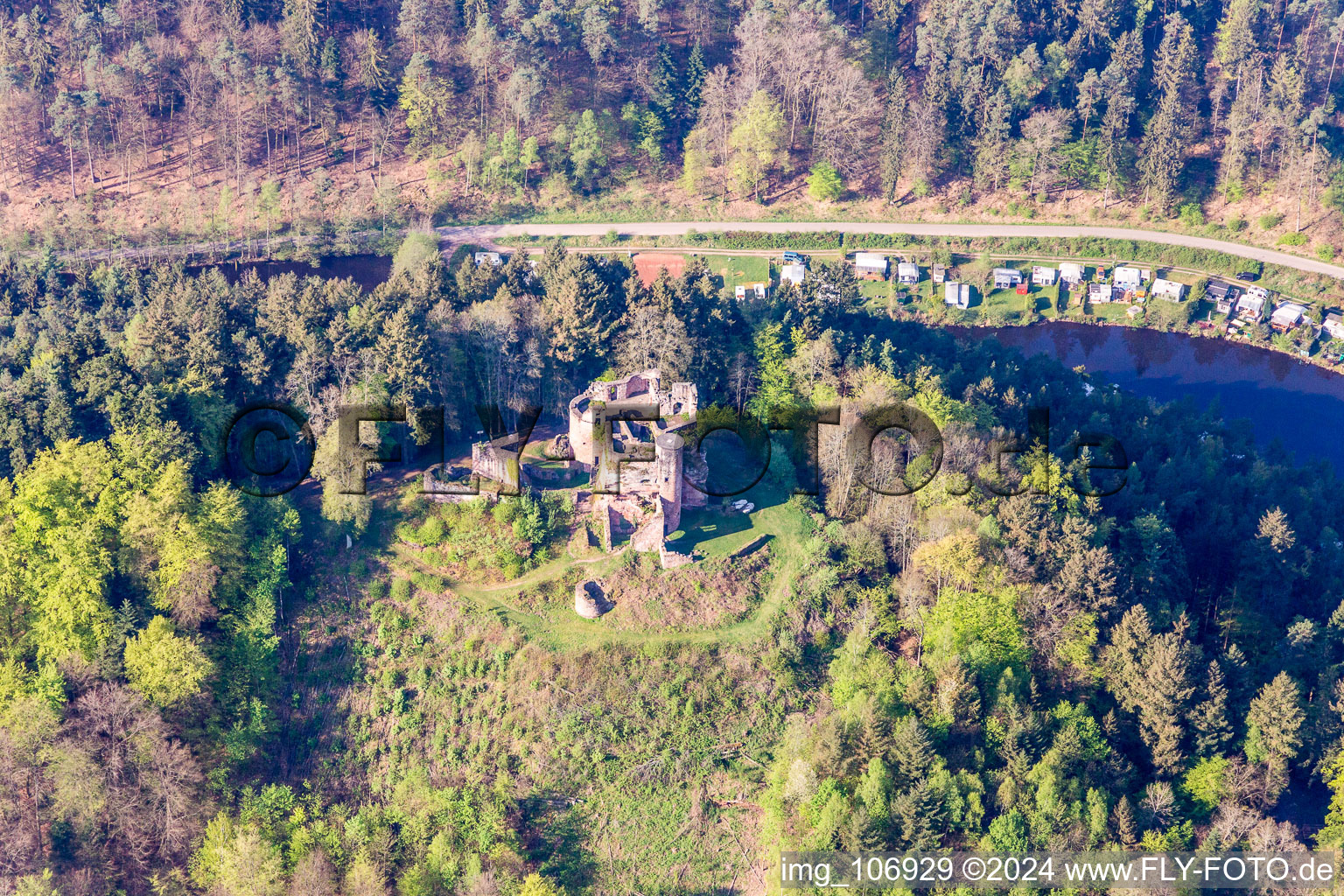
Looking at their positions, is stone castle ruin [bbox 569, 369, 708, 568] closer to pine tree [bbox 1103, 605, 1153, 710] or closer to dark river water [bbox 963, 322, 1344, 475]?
pine tree [bbox 1103, 605, 1153, 710]

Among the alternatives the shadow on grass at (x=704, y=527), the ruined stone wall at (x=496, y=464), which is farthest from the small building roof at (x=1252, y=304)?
the ruined stone wall at (x=496, y=464)

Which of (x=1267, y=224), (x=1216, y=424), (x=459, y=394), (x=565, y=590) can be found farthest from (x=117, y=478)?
(x=1267, y=224)

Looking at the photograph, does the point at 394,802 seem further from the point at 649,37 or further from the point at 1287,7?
the point at 1287,7

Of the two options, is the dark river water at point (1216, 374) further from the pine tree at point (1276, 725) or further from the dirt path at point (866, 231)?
the pine tree at point (1276, 725)

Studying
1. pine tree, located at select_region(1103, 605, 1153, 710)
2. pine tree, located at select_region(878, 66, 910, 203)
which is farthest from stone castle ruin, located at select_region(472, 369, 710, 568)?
pine tree, located at select_region(878, 66, 910, 203)

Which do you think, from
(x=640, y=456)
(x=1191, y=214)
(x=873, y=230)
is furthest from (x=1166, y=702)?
(x=1191, y=214)

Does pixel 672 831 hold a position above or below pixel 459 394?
below
